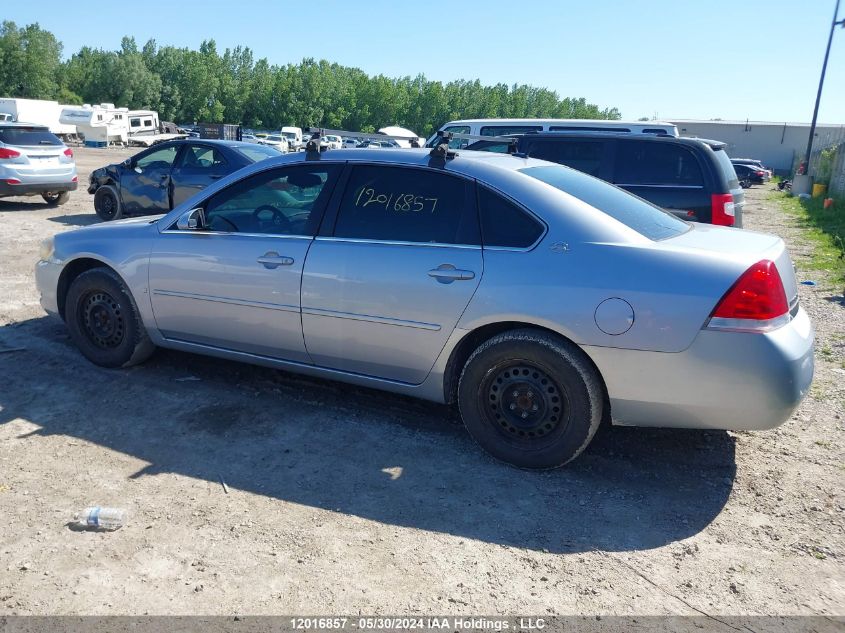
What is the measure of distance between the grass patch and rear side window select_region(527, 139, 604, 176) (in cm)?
401

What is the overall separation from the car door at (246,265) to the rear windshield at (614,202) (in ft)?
4.45

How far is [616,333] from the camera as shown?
3.42m

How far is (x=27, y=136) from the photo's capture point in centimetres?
1365

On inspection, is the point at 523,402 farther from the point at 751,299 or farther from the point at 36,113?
the point at 36,113

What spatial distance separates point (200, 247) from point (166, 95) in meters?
102

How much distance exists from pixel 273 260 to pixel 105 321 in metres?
1.61

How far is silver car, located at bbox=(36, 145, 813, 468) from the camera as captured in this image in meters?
3.34

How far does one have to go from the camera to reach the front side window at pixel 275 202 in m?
4.38

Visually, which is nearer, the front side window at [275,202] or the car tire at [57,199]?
the front side window at [275,202]

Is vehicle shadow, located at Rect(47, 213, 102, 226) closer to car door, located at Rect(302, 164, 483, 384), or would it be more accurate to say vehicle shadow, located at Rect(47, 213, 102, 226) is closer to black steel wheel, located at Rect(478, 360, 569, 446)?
car door, located at Rect(302, 164, 483, 384)

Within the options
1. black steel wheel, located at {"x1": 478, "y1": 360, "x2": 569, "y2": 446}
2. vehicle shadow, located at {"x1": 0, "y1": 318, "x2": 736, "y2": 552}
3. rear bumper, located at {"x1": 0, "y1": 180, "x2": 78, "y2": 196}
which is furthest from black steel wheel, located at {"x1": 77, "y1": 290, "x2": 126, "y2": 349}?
rear bumper, located at {"x1": 0, "y1": 180, "x2": 78, "y2": 196}

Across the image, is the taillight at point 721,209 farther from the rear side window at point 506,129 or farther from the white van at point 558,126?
the rear side window at point 506,129

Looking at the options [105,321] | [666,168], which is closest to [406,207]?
[105,321]

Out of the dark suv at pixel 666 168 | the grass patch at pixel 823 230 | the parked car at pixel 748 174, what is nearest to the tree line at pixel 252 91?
the parked car at pixel 748 174
